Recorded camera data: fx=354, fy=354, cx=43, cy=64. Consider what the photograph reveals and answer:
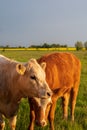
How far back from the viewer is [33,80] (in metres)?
6.13

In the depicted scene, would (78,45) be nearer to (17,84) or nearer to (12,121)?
(12,121)

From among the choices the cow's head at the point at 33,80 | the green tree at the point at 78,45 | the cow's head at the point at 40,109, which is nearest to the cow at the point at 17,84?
the cow's head at the point at 33,80

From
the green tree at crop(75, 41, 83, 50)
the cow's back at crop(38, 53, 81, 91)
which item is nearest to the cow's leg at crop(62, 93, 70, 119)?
the cow's back at crop(38, 53, 81, 91)

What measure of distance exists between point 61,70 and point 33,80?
2466mm

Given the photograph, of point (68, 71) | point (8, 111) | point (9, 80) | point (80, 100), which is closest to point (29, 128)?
point (8, 111)

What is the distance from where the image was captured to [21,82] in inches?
255

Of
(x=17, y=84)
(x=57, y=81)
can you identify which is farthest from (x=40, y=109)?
(x=57, y=81)

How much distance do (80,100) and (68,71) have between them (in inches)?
109

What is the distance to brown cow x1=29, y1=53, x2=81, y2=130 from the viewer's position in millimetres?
6851

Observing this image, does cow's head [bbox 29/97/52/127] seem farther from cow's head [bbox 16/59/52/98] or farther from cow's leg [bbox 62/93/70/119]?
cow's leg [bbox 62/93/70/119]

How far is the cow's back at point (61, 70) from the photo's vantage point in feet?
Result: 26.0

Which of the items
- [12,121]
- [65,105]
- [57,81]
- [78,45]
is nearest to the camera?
[12,121]

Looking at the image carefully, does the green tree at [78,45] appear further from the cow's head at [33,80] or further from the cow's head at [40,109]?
the cow's head at [33,80]

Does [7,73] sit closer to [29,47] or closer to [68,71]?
[68,71]
